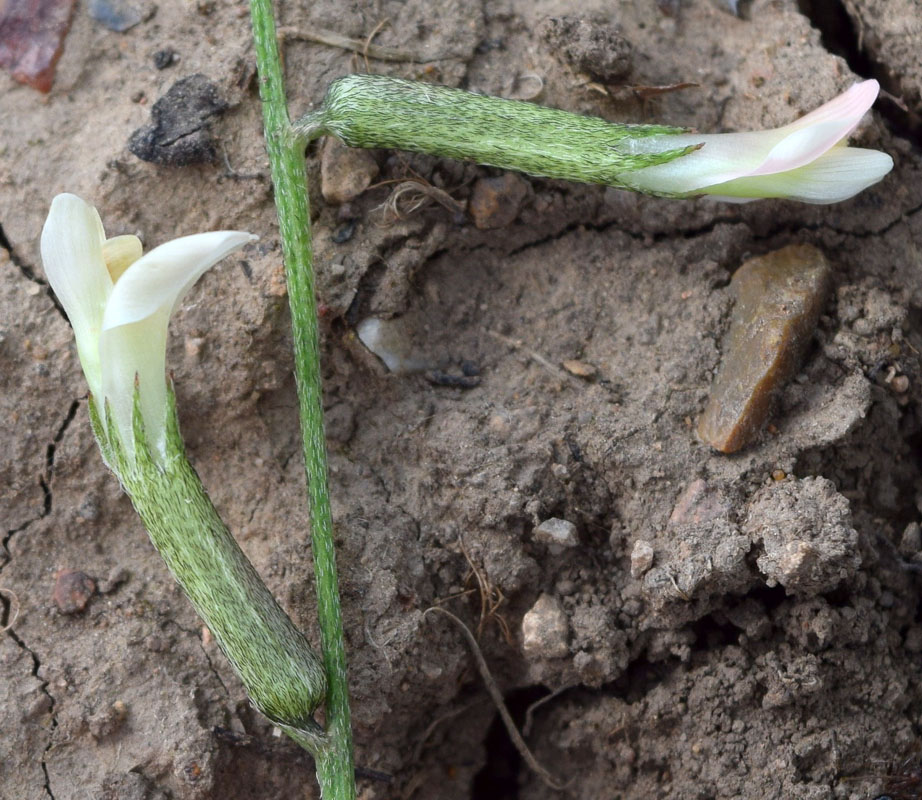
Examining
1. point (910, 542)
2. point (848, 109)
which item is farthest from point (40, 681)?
point (848, 109)

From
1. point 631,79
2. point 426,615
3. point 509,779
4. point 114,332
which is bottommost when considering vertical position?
point 509,779

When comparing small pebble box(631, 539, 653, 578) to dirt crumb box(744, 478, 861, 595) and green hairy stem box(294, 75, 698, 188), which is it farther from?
green hairy stem box(294, 75, 698, 188)

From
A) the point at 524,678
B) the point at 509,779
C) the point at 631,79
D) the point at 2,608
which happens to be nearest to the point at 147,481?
the point at 2,608

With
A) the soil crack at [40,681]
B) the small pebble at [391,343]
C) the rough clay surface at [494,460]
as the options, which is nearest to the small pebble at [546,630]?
the rough clay surface at [494,460]

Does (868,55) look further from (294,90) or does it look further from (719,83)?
(294,90)

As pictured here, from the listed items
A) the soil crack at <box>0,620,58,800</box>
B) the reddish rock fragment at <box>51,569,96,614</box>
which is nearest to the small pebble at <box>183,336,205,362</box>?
the reddish rock fragment at <box>51,569,96,614</box>

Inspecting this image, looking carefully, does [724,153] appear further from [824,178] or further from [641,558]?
[641,558]
